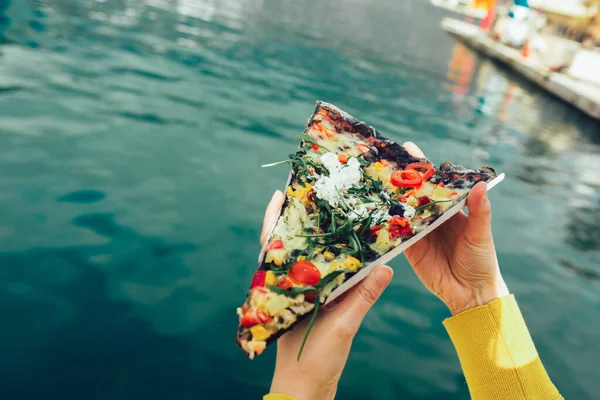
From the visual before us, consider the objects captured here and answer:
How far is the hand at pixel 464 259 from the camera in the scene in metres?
2.62

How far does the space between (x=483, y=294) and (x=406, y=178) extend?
36.6 inches

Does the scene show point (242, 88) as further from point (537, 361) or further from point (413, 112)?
point (537, 361)

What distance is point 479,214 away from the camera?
Result: 258 centimetres

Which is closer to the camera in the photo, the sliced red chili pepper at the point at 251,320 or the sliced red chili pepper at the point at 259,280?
the sliced red chili pepper at the point at 251,320

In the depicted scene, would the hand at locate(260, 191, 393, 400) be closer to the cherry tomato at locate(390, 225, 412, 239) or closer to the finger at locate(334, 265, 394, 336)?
the finger at locate(334, 265, 394, 336)

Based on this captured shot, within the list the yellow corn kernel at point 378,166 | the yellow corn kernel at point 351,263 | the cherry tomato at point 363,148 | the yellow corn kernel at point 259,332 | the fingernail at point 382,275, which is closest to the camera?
the yellow corn kernel at point 259,332

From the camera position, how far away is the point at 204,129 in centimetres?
797

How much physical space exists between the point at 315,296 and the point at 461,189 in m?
1.20

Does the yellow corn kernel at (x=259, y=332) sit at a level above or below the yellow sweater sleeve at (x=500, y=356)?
above

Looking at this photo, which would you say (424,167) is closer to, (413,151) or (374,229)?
(413,151)

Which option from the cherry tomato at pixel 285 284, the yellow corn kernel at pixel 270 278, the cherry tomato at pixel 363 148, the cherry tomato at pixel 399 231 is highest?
the cherry tomato at pixel 363 148

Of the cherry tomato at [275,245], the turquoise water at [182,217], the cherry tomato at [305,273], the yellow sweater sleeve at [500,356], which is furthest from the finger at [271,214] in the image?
the turquoise water at [182,217]

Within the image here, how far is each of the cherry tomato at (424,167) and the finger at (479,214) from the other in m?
0.46

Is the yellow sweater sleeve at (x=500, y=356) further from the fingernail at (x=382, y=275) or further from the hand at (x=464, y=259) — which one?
the fingernail at (x=382, y=275)
